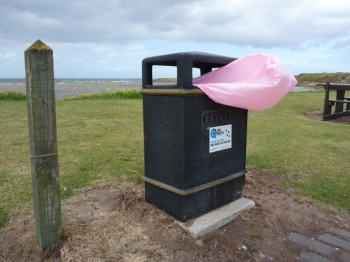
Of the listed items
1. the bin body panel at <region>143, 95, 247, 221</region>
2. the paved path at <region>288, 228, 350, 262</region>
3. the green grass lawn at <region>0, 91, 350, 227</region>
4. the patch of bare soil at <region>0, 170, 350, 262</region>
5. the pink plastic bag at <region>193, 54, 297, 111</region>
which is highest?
the pink plastic bag at <region>193, 54, 297, 111</region>

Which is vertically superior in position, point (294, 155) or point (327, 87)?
point (327, 87)

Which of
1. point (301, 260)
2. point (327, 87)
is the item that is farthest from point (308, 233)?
point (327, 87)

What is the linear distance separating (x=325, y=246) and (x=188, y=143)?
58.7 inches

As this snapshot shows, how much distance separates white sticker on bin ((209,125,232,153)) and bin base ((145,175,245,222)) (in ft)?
1.30

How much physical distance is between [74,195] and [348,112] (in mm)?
8998

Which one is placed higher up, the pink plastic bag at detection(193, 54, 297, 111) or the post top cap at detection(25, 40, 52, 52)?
the post top cap at detection(25, 40, 52, 52)

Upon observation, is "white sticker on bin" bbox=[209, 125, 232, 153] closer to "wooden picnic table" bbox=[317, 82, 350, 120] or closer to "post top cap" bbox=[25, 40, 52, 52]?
"post top cap" bbox=[25, 40, 52, 52]

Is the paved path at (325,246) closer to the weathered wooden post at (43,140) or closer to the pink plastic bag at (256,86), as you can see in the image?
the pink plastic bag at (256,86)

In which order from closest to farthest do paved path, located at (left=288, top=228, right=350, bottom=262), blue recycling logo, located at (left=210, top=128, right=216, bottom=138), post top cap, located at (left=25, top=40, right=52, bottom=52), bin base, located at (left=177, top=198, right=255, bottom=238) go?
1. post top cap, located at (left=25, top=40, right=52, bottom=52)
2. paved path, located at (left=288, top=228, right=350, bottom=262)
3. bin base, located at (left=177, top=198, right=255, bottom=238)
4. blue recycling logo, located at (left=210, top=128, right=216, bottom=138)

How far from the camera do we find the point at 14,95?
14.8 metres

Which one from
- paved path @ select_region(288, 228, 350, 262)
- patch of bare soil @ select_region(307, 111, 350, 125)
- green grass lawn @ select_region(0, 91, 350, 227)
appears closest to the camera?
paved path @ select_region(288, 228, 350, 262)

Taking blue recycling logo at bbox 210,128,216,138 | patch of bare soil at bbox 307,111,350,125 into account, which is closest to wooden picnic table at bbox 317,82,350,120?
patch of bare soil at bbox 307,111,350,125

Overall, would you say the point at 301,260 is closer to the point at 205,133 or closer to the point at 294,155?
the point at 205,133

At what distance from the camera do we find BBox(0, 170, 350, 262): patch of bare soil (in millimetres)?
2533
